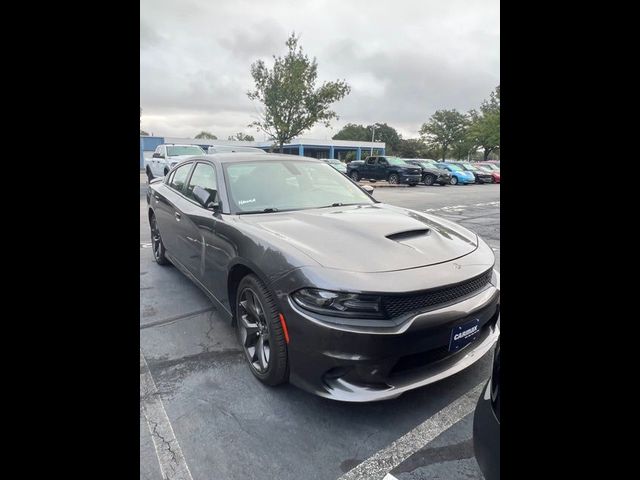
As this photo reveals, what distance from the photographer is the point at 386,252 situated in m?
2.38

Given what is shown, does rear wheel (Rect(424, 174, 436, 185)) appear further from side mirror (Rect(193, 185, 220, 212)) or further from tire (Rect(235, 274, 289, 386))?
tire (Rect(235, 274, 289, 386))

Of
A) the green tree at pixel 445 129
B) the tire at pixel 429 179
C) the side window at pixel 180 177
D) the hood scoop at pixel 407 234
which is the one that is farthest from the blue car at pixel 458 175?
the green tree at pixel 445 129

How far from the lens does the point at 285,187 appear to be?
3525 mm

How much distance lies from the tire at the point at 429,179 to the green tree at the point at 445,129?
41.1 metres

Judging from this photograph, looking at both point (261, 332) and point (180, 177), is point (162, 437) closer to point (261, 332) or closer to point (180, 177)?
point (261, 332)

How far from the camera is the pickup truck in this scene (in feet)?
72.6

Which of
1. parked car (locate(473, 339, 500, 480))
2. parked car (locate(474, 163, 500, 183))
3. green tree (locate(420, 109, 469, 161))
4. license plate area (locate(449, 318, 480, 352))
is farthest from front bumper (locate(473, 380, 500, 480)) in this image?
green tree (locate(420, 109, 469, 161))

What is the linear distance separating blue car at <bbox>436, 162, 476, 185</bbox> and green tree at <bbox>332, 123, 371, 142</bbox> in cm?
5950

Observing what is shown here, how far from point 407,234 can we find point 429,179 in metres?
22.4

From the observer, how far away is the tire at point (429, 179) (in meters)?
23.8

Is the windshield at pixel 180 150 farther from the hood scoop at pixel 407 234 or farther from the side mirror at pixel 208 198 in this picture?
the hood scoop at pixel 407 234
